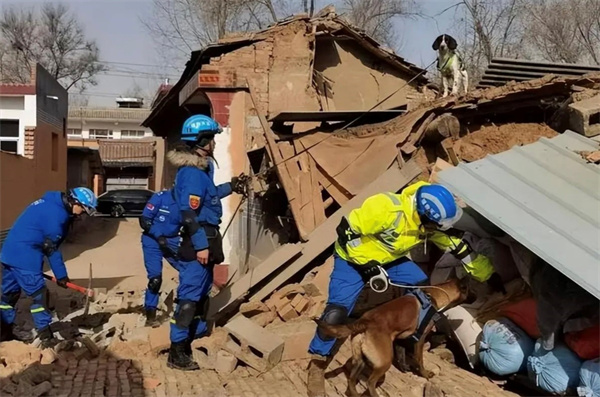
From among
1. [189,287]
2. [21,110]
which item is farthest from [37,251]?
[21,110]

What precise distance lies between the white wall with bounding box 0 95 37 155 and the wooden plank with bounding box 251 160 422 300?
38.6ft

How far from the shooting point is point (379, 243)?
4984mm

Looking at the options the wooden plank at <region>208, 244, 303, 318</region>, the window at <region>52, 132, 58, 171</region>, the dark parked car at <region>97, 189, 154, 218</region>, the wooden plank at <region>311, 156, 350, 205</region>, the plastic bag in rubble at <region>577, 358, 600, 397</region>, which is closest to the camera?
the plastic bag in rubble at <region>577, 358, 600, 397</region>

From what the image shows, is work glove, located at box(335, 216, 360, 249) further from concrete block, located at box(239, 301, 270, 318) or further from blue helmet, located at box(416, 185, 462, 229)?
concrete block, located at box(239, 301, 270, 318)

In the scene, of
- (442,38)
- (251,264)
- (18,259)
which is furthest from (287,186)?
(442,38)

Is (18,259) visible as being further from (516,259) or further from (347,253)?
(516,259)

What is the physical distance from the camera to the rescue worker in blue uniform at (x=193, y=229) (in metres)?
5.55

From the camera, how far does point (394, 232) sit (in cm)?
491

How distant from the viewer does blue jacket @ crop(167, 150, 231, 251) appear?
556 cm

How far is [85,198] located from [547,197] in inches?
172

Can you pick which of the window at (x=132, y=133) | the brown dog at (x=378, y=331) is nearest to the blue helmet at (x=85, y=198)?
the brown dog at (x=378, y=331)

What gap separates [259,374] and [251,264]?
373 cm

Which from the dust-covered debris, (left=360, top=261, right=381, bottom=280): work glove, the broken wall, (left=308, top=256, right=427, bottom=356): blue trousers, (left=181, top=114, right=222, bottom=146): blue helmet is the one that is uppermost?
the broken wall

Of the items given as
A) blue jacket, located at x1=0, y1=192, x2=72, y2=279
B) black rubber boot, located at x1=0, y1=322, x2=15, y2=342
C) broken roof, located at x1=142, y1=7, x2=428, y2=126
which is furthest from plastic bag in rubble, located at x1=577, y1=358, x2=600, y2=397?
broken roof, located at x1=142, y1=7, x2=428, y2=126
